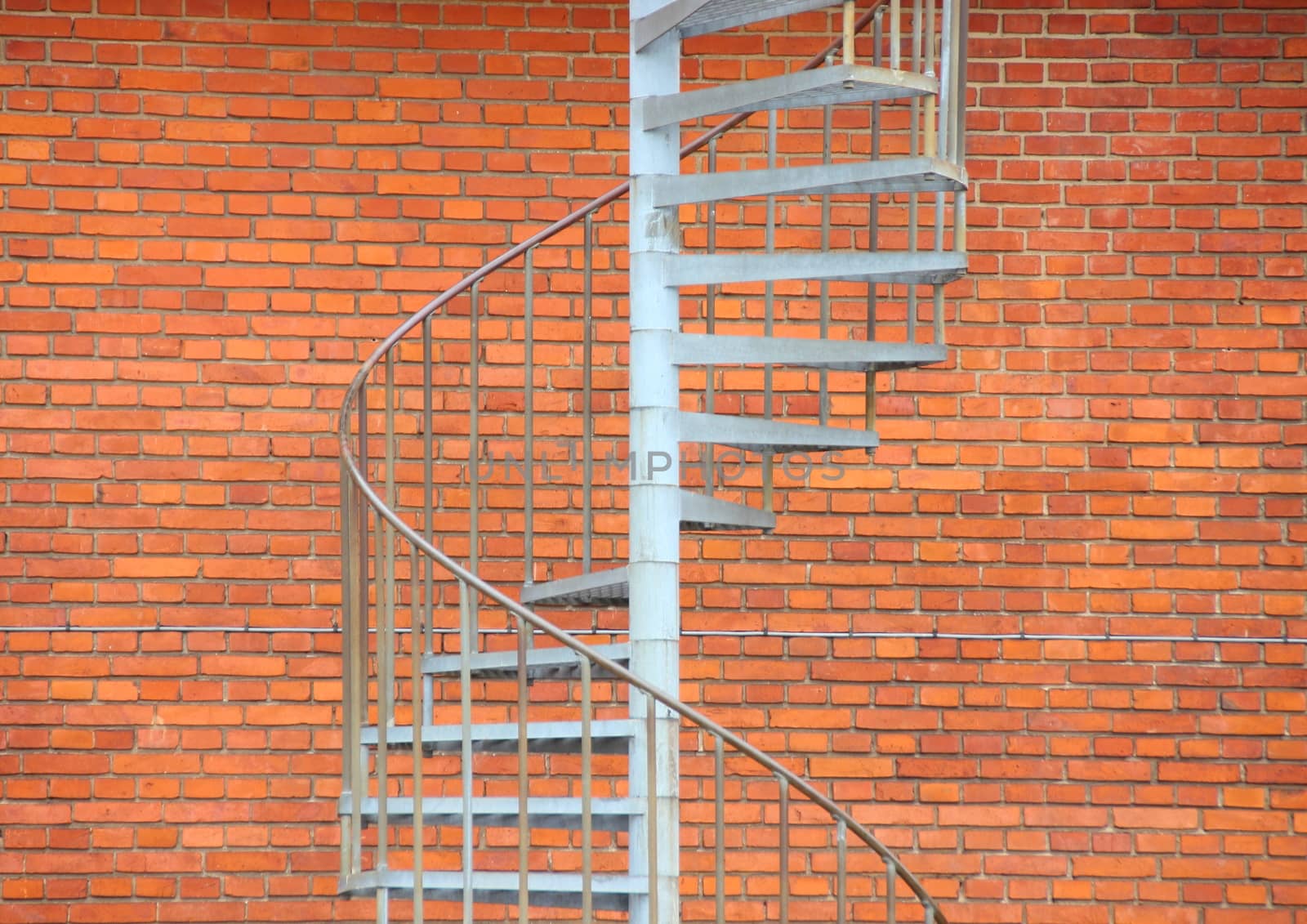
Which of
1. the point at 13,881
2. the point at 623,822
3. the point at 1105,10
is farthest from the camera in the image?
the point at 1105,10

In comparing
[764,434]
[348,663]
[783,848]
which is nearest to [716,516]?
[764,434]

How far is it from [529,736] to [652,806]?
490mm

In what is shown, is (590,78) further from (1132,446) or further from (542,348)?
(1132,446)

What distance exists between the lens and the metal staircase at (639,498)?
329 centimetres

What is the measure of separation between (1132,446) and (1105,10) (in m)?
1.27

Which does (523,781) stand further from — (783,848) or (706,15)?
(706,15)

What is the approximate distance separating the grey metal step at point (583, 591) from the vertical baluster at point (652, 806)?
1.41 feet

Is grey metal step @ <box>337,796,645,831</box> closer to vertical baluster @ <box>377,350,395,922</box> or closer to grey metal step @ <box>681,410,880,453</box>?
vertical baluster @ <box>377,350,395,922</box>

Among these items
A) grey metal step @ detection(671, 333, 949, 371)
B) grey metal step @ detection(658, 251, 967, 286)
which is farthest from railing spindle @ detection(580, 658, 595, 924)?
grey metal step @ detection(658, 251, 967, 286)

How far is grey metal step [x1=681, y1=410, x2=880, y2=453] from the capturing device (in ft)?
11.2

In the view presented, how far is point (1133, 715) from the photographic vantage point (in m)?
4.41

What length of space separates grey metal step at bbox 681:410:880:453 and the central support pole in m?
0.06

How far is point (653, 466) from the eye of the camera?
11.0 feet

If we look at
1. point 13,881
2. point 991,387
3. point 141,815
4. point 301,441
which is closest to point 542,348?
point 301,441
